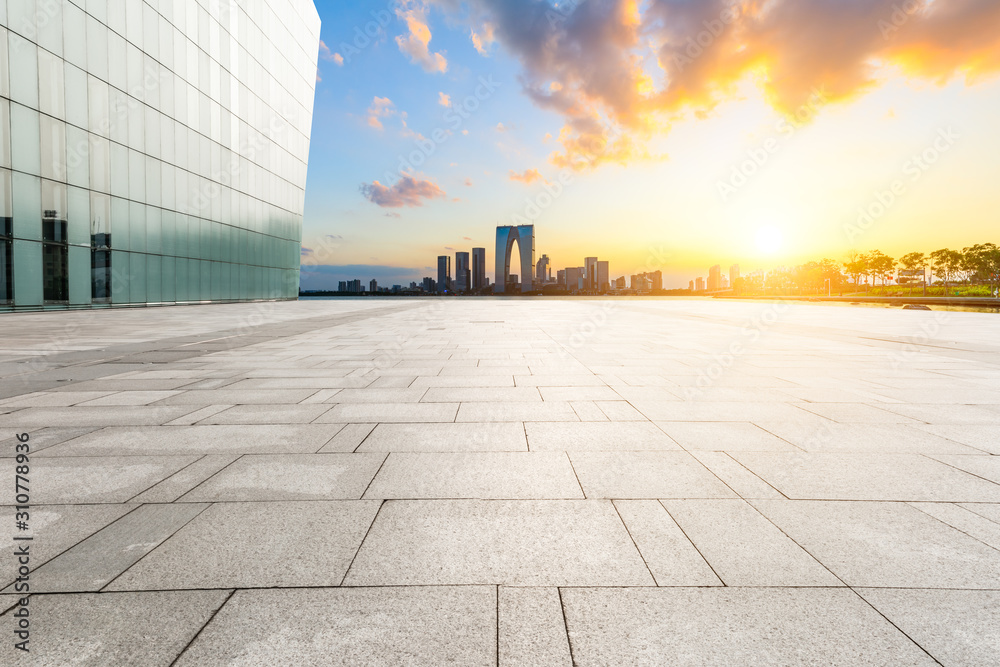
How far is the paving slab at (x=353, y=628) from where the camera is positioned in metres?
2.06

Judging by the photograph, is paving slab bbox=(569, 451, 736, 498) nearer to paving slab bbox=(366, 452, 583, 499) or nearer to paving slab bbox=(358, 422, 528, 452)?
paving slab bbox=(366, 452, 583, 499)

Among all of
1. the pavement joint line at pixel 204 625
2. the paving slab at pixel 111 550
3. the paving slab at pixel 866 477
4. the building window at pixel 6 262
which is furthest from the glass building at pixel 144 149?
the paving slab at pixel 866 477

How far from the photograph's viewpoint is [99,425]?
5508mm

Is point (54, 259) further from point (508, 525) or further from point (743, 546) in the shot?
point (743, 546)

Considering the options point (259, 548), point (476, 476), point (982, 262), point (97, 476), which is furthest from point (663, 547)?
point (982, 262)

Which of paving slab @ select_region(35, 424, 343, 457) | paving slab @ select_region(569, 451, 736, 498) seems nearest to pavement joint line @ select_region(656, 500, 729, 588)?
paving slab @ select_region(569, 451, 736, 498)

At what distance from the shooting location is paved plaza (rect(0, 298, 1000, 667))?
2197 mm

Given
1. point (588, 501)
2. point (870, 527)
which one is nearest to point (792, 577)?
point (870, 527)

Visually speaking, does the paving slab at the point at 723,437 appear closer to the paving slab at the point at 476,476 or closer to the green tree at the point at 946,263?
the paving slab at the point at 476,476

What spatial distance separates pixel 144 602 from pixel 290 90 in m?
51.4

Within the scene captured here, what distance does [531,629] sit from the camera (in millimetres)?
2238

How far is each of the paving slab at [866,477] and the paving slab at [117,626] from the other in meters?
3.71

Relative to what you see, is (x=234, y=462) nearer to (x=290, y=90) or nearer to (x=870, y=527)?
(x=870, y=527)

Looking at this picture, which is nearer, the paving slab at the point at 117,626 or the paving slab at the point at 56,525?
the paving slab at the point at 117,626
